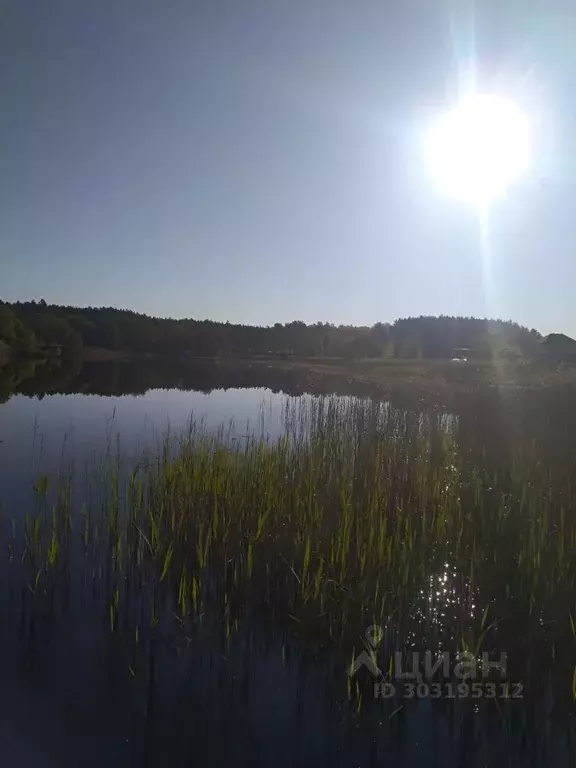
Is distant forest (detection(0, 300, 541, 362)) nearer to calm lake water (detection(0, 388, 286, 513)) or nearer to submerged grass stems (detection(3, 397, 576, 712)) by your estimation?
calm lake water (detection(0, 388, 286, 513))

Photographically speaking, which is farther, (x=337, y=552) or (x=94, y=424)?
(x=94, y=424)

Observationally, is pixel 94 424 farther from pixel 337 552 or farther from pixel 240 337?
pixel 240 337

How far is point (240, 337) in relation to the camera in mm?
61344

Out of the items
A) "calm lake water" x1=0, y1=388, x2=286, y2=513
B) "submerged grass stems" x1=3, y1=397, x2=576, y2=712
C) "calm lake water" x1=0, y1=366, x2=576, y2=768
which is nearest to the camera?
"calm lake water" x1=0, y1=366, x2=576, y2=768

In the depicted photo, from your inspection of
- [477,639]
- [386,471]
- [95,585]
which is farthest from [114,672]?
[386,471]

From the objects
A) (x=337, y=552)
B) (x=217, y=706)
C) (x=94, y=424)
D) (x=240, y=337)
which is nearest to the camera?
(x=217, y=706)

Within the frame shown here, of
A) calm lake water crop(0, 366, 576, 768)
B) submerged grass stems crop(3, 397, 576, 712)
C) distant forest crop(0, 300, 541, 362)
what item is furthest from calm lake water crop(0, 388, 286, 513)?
distant forest crop(0, 300, 541, 362)

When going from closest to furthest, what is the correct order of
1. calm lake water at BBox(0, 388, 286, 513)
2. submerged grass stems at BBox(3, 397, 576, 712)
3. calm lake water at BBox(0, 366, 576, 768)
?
calm lake water at BBox(0, 366, 576, 768)
submerged grass stems at BBox(3, 397, 576, 712)
calm lake water at BBox(0, 388, 286, 513)

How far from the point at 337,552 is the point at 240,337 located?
5846 cm

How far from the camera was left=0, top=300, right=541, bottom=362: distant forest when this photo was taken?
114 ft

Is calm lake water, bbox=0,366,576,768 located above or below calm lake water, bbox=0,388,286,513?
below

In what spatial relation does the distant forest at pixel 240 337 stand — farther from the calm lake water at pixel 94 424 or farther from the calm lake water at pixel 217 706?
the calm lake water at pixel 217 706

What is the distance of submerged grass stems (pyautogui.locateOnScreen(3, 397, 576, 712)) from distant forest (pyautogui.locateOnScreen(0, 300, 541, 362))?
1934 centimetres

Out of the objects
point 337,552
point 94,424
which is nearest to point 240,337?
point 94,424
